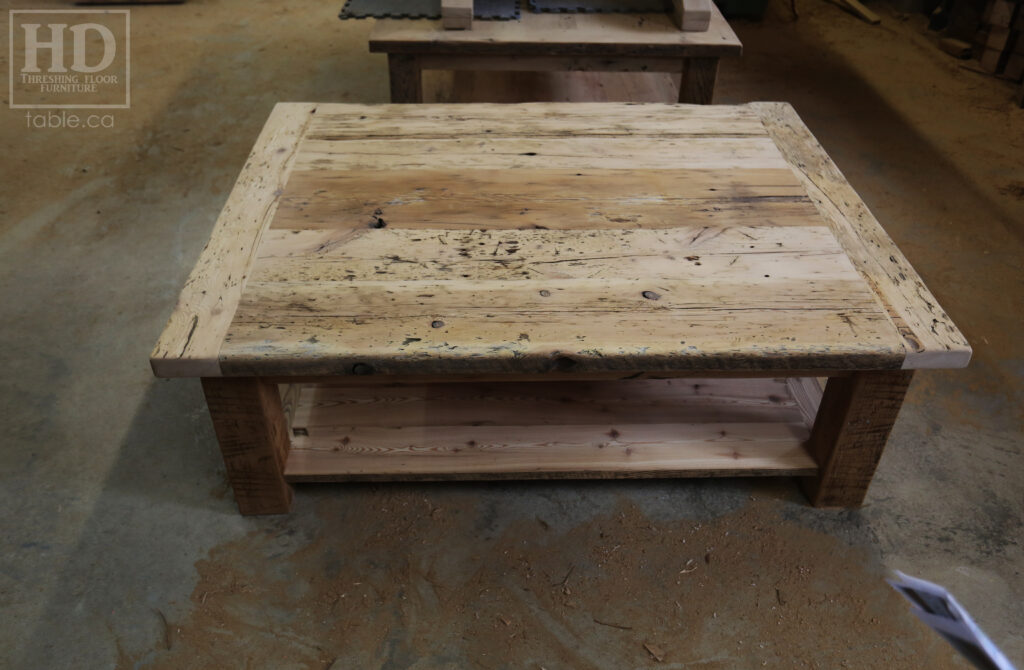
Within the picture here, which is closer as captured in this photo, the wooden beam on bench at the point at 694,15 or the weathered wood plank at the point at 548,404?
the weathered wood plank at the point at 548,404

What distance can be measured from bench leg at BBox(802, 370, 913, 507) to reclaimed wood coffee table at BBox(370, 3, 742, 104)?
121 cm

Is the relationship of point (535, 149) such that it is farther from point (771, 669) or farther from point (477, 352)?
point (771, 669)

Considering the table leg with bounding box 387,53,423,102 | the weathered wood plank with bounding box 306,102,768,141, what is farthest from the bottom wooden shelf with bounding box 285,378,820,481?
the table leg with bounding box 387,53,423,102

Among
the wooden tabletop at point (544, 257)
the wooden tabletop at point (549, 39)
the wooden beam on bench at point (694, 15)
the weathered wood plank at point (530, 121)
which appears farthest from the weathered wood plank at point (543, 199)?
the wooden beam on bench at point (694, 15)

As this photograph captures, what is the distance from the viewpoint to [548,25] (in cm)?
234

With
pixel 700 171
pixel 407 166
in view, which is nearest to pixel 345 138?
pixel 407 166

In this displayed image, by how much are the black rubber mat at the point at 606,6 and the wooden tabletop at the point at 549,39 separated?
12 centimetres

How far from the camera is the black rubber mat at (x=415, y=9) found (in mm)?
2352

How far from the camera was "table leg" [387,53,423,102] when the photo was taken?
2.25 meters

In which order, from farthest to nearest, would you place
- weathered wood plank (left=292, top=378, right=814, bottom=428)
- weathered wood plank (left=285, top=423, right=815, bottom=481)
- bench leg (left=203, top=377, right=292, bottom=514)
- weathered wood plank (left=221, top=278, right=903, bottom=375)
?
weathered wood plank (left=292, top=378, right=814, bottom=428) → weathered wood plank (left=285, top=423, right=815, bottom=481) → bench leg (left=203, top=377, right=292, bottom=514) → weathered wood plank (left=221, top=278, right=903, bottom=375)

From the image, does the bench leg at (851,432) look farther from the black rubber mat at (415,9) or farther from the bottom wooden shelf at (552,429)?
the black rubber mat at (415,9)

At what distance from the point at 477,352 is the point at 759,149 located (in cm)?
92

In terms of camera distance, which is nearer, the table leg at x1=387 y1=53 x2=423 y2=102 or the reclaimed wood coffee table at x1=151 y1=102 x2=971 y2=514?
the reclaimed wood coffee table at x1=151 y1=102 x2=971 y2=514

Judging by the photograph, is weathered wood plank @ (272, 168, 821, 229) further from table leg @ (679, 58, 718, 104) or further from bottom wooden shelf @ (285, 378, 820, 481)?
table leg @ (679, 58, 718, 104)
